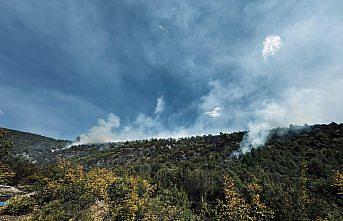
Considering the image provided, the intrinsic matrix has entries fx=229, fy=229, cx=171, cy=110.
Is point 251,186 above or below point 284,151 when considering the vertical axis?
below

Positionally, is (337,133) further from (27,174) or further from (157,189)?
(27,174)

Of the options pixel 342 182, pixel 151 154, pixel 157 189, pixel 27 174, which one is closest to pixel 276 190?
pixel 342 182

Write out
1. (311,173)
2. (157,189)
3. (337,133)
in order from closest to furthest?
(157,189) → (311,173) → (337,133)

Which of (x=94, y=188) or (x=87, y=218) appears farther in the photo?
(x=94, y=188)

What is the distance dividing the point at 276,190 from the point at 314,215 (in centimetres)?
238

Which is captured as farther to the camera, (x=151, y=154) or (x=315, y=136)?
(x=151, y=154)

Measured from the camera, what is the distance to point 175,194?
50.8 feet

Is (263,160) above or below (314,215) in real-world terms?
above

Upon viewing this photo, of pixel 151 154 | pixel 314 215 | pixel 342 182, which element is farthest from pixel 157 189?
pixel 151 154

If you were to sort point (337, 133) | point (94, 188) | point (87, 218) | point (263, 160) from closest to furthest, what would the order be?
point (87, 218) → point (94, 188) → point (263, 160) → point (337, 133)

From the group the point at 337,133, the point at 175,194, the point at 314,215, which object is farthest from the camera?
the point at 337,133

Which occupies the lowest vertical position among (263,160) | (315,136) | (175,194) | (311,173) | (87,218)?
(87,218)

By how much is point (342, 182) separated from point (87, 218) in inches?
566

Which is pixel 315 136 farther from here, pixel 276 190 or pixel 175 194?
pixel 175 194
